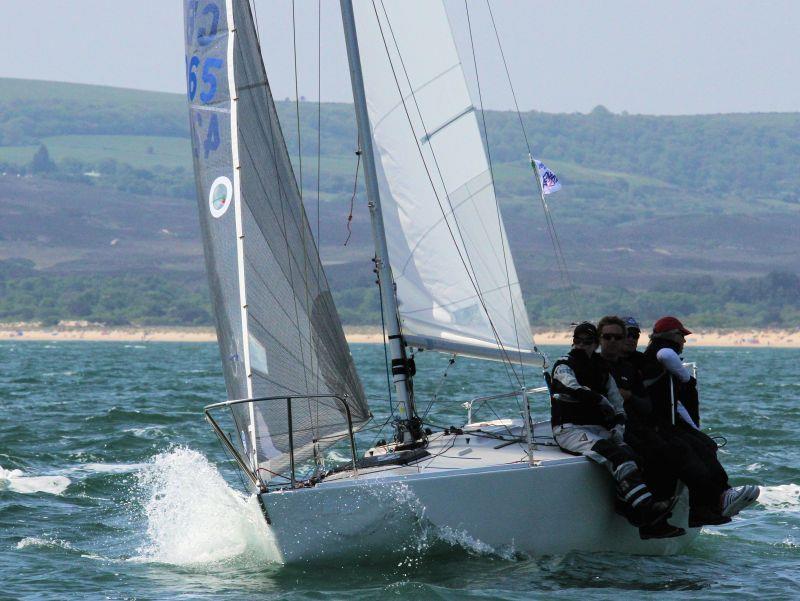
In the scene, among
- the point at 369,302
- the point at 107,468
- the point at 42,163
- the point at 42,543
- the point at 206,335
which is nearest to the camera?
the point at 42,543

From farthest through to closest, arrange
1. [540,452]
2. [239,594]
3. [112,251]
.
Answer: [112,251], [540,452], [239,594]

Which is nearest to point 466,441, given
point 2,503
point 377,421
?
point 2,503

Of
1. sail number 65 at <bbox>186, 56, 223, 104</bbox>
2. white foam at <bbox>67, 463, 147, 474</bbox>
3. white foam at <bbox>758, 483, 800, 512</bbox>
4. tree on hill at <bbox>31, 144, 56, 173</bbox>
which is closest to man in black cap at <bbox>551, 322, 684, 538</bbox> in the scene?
sail number 65 at <bbox>186, 56, 223, 104</bbox>

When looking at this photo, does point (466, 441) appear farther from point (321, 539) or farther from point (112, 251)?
point (112, 251)

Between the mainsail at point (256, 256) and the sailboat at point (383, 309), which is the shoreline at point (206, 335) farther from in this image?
the mainsail at point (256, 256)

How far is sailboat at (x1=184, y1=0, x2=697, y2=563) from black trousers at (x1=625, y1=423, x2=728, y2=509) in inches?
10.6

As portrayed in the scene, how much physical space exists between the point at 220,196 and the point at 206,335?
337 feet

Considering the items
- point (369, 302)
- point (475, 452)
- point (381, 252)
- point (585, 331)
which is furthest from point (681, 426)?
point (369, 302)

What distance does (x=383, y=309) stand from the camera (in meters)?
9.08

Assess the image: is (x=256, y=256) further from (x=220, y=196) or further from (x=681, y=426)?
(x=681, y=426)

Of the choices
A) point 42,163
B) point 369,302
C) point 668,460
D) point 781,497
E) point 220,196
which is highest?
point 42,163

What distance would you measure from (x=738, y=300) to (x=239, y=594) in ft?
400

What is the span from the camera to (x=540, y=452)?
8.39 meters

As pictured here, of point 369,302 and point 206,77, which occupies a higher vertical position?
point 206,77
